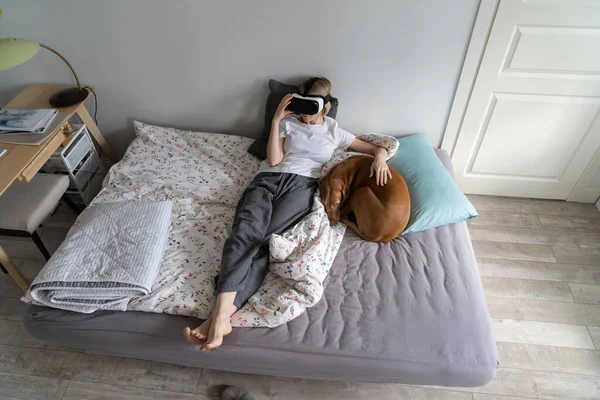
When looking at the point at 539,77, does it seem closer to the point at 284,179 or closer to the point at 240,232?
the point at 284,179

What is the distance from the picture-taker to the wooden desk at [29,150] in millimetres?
1419

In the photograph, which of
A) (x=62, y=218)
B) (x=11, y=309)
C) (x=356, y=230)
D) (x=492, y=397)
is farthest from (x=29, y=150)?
(x=492, y=397)

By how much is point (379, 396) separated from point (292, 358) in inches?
16.3

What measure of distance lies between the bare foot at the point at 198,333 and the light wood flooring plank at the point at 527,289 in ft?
4.12

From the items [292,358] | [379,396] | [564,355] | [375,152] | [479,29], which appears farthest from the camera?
[375,152]

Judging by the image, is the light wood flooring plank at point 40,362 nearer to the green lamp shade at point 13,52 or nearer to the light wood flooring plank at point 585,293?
the green lamp shade at point 13,52

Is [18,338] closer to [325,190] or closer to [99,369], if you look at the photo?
[99,369]

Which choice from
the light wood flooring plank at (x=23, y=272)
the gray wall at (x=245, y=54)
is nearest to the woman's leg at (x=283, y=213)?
the gray wall at (x=245, y=54)

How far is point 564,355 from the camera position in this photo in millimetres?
1452

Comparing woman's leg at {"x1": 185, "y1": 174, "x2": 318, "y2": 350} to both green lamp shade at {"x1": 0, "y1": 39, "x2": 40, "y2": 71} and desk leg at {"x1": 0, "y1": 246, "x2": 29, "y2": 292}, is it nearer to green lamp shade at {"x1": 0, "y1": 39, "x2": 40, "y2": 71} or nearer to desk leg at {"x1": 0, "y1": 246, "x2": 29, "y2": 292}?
desk leg at {"x1": 0, "y1": 246, "x2": 29, "y2": 292}

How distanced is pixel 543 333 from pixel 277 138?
1.42 m

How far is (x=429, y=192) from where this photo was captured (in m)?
1.57

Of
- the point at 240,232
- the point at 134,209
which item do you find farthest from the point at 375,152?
the point at 134,209

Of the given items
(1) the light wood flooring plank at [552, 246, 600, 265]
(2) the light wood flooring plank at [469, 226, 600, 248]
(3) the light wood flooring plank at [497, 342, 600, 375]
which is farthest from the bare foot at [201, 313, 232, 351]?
(1) the light wood flooring plank at [552, 246, 600, 265]
